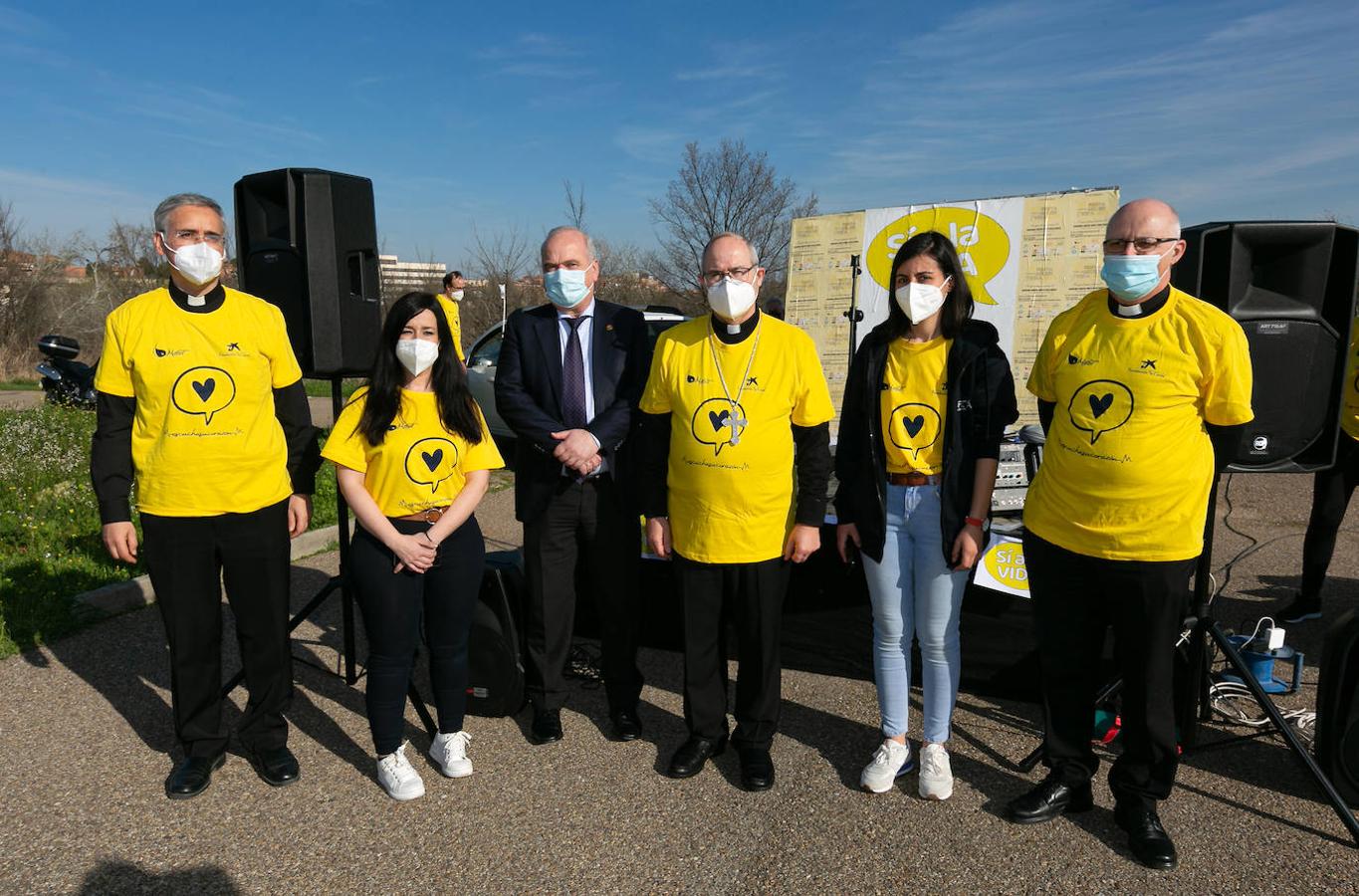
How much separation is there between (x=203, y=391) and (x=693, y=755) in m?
2.11

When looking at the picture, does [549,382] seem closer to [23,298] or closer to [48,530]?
[48,530]

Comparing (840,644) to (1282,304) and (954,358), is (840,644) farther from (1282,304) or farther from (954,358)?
(1282,304)

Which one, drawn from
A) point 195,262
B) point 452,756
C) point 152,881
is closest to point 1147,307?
point 452,756

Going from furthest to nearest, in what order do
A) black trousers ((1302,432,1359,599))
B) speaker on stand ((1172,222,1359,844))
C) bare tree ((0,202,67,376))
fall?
bare tree ((0,202,67,376)) → black trousers ((1302,432,1359,599)) → speaker on stand ((1172,222,1359,844))

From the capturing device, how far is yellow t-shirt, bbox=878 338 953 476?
276 centimetres

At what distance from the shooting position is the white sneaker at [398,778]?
116 inches

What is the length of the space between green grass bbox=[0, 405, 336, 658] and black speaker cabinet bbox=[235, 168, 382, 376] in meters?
2.28

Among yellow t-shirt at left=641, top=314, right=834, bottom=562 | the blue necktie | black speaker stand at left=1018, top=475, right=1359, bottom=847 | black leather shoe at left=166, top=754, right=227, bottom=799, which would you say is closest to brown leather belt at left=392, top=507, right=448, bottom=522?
the blue necktie

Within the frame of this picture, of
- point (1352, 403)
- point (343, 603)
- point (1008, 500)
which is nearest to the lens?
point (343, 603)

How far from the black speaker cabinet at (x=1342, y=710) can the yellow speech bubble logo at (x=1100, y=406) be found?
1167 mm

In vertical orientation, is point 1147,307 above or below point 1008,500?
above

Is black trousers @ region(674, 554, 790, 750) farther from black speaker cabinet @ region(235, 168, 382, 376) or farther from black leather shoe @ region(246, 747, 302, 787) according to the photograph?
black speaker cabinet @ region(235, 168, 382, 376)

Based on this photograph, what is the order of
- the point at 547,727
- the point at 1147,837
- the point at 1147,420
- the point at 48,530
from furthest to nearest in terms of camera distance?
the point at 48,530, the point at 547,727, the point at 1147,837, the point at 1147,420

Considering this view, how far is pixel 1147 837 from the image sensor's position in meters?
2.59
